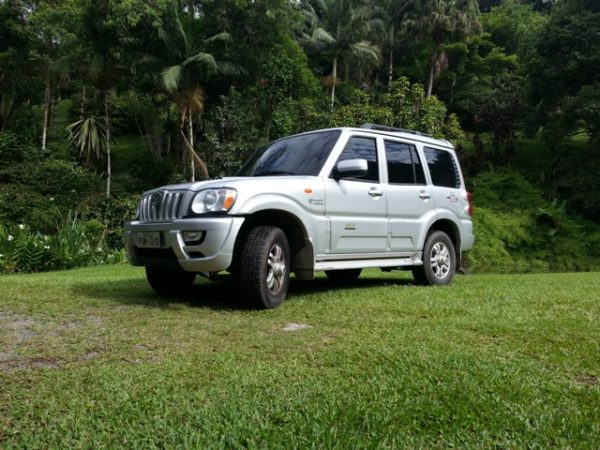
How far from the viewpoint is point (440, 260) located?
21.0ft

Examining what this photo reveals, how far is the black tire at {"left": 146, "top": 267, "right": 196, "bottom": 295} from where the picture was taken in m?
5.20

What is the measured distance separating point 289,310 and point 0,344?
2178mm

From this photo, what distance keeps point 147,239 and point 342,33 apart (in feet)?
85.2

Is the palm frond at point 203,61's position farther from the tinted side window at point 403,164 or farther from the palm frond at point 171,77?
the tinted side window at point 403,164

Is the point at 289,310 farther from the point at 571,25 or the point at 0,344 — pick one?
the point at 571,25

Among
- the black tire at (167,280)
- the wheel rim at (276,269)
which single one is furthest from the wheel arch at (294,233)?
the black tire at (167,280)

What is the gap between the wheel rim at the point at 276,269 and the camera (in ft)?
14.6

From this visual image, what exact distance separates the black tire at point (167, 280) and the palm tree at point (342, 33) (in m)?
23.1

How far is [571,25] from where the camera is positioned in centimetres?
2452

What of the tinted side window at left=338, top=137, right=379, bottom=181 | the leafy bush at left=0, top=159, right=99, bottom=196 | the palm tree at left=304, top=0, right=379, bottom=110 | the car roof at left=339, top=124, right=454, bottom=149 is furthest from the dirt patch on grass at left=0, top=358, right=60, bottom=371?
the palm tree at left=304, top=0, right=379, bottom=110

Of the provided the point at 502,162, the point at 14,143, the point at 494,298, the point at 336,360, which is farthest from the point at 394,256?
the point at 502,162

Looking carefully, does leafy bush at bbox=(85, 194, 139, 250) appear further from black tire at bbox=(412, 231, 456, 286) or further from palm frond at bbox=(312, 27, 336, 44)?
palm frond at bbox=(312, 27, 336, 44)

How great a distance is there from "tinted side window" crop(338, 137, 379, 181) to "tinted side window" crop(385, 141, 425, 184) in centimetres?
23

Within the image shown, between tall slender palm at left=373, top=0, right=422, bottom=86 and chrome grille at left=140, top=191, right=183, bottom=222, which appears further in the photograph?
tall slender palm at left=373, top=0, right=422, bottom=86
